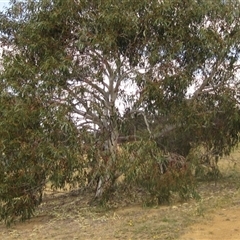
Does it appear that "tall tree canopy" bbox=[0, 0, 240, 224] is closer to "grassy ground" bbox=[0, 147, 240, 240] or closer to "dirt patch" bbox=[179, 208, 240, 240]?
"grassy ground" bbox=[0, 147, 240, 240]

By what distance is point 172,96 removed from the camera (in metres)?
9.70

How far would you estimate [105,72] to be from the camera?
982cm

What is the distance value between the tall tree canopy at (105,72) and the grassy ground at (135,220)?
90cm

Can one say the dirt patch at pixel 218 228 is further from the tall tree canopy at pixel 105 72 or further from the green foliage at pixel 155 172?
the tall tree canopy at pixel 105 72

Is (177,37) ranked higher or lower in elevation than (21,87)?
higher

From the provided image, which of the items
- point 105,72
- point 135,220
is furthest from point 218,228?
point 105,72

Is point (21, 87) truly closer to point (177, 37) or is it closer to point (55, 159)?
point (55, 159)

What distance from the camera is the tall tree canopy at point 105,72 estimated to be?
8727 millimetres

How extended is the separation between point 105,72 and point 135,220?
3.34 m

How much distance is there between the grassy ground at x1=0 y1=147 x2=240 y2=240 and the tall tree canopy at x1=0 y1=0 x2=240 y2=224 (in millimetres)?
898

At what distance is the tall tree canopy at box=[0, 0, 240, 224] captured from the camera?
28.6 feet

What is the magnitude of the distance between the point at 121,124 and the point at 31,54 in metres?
2.47

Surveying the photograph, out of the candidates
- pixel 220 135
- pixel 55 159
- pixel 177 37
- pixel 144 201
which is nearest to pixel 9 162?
pixel 55 159

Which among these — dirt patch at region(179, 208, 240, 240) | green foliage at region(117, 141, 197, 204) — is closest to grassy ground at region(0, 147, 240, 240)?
dirt patch at region(179, 208, 240, 240)
